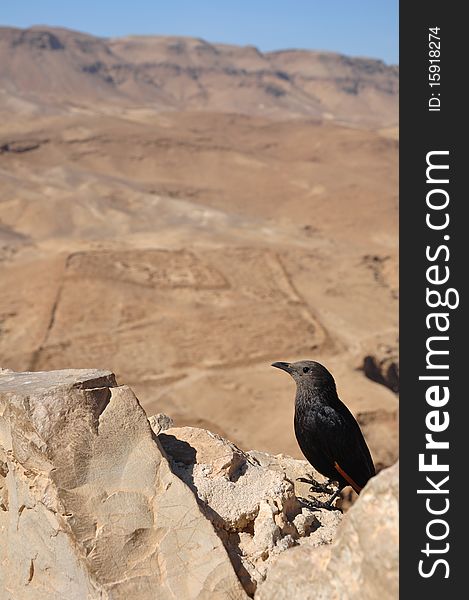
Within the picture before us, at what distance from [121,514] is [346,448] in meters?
1.48

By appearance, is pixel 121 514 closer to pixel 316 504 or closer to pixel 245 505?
pixel 245 505

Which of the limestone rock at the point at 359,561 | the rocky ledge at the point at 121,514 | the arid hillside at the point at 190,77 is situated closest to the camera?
the limestone rock at the point at 359,561

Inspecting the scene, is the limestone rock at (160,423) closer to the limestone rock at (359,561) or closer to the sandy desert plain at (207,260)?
the limestone rock at (359,561)

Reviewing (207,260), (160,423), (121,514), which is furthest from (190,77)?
(121,514)

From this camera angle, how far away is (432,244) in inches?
103

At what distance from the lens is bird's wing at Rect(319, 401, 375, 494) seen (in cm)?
405

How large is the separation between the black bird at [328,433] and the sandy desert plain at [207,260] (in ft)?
23.0

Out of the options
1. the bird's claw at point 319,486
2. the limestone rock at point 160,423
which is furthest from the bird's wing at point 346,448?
the limestone rock at point 160,423

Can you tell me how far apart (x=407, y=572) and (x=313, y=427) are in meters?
1.76

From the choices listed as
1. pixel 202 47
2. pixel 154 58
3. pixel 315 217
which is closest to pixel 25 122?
pixel 315 217

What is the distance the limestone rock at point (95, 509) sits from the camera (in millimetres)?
3045

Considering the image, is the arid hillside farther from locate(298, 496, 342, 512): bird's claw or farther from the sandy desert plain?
locate(298, 496, 342, 512): bird's claw

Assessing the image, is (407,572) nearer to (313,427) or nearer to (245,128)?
(313,427)

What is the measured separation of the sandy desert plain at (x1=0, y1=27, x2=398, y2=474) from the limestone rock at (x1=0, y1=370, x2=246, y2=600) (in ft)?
26.1
